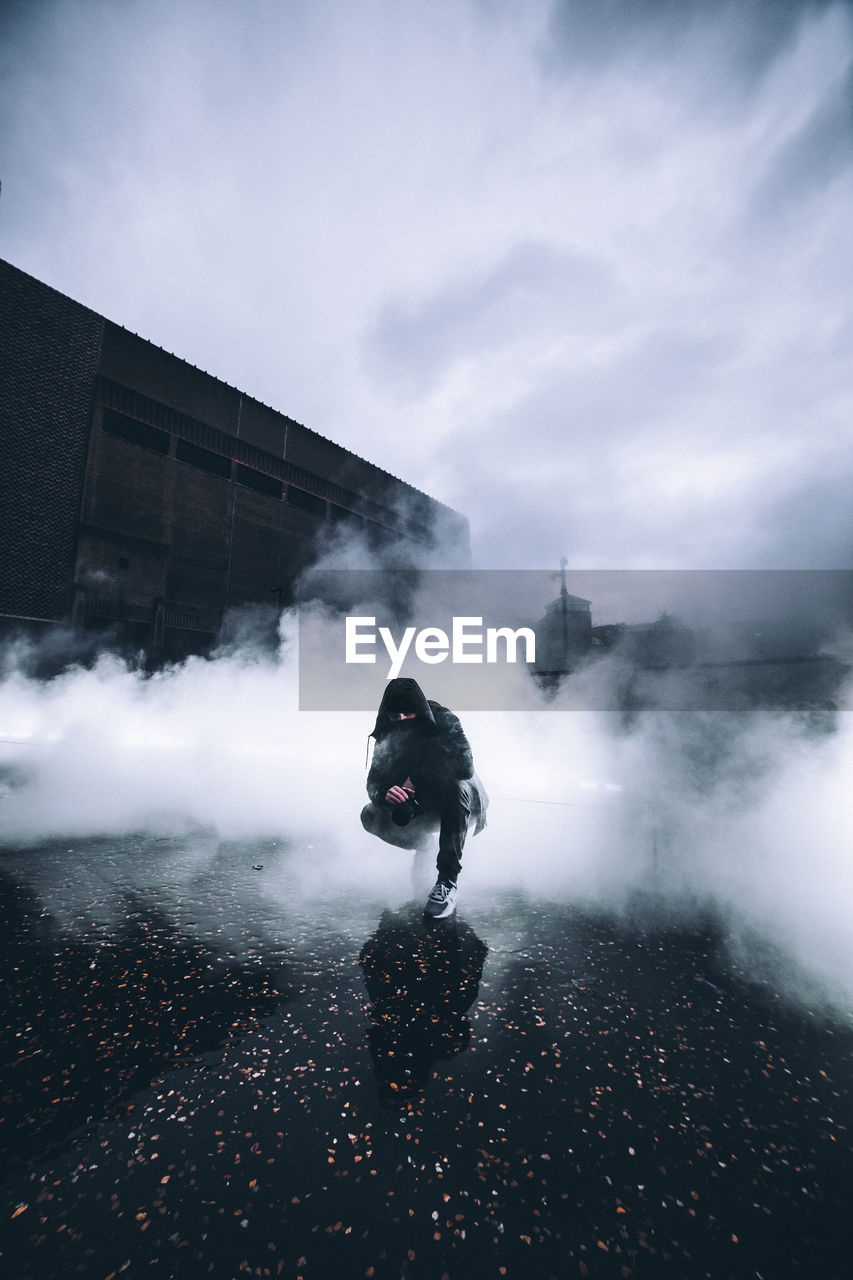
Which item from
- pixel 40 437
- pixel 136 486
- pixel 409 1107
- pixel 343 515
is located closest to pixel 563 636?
pixel 343 515

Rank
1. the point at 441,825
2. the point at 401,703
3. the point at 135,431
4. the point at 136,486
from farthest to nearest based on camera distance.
Answer: the point at 135,431 → the point at 136,486 → the point at 401,703 → the point at 441,825

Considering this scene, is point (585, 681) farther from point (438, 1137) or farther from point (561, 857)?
point (438, 1137)

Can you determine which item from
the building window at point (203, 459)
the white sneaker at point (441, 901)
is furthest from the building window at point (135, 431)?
the white sneaker at point (441, 901)

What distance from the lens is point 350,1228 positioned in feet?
4.10

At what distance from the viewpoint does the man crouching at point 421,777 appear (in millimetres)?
3437

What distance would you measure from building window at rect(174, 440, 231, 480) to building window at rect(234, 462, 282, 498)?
20.2 inches

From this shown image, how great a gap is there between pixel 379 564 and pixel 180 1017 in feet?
80.3

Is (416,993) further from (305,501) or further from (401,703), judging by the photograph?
(305,501)

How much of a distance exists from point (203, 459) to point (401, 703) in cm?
2098

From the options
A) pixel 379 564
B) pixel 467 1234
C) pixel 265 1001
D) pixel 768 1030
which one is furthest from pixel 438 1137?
pixel 379 564

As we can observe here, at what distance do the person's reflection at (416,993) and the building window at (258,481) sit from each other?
2222cm

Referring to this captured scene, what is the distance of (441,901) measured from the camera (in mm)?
3193

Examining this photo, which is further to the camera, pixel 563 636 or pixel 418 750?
pixel 563 636

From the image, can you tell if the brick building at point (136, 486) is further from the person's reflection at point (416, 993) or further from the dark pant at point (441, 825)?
the person's reflection at point (416, 993)
